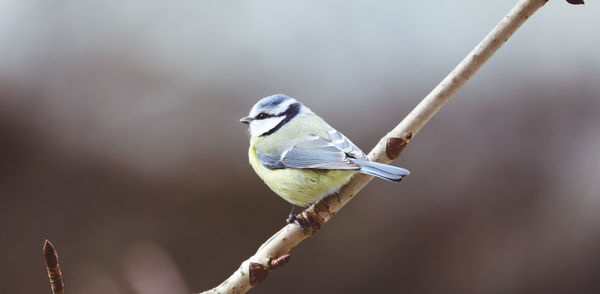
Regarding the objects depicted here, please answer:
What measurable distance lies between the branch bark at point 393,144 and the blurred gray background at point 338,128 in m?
0.78

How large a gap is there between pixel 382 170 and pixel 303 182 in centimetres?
27

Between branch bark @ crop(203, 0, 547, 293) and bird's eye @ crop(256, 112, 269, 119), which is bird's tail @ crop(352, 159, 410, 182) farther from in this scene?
bird's eye @ crop(256, 112, 269, 119)

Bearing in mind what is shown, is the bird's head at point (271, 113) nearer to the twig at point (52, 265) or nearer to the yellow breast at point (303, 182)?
the yellow breast at point (303, 182)

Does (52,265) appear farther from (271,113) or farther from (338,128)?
(338,128)

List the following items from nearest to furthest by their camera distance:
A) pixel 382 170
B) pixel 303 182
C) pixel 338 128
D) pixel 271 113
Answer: pixel 382 170 → pixel 303 182 → pixel 271 113 → pixel 338 128

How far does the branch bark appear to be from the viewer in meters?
0.64

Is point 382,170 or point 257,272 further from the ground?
point 382,170

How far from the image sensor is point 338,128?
1505 mm

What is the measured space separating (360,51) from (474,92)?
0.35m

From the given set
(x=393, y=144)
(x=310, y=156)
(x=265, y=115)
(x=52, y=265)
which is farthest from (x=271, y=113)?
(x=52, y=265)

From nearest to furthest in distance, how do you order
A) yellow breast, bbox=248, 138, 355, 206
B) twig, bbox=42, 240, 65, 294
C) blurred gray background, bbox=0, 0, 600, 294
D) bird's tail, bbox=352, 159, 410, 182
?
twig, bbox=42, 240, 65, 294, bird's tail, bbox=352, 159, 410, 182, yellow breast, bbox=248, 138, 355, 206, blurred gray background, bbox=0, 0, 600, 294

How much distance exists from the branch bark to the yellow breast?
0.13ft

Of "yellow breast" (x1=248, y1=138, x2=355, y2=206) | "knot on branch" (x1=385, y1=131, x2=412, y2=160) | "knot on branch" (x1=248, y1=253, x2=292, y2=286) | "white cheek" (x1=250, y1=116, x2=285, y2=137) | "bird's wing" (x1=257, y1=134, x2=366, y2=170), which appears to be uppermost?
"white cheek" (x1=250, y1=116, x2=285, y2=137)

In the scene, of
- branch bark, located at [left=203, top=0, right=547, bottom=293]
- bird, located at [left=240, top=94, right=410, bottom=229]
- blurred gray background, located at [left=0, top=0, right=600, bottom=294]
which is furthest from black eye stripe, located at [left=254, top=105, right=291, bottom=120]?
blurred gray background, located at [left=0, top=0, right=600, bottom=294]
